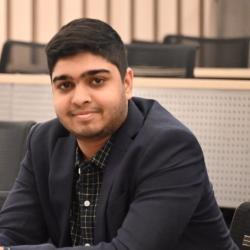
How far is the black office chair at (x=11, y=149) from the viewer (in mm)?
2430

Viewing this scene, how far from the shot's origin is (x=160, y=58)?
3871mm

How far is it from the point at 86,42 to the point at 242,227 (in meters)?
0.73

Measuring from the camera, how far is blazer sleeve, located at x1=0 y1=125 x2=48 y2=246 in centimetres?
170

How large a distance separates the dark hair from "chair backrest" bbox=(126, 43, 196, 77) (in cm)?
221

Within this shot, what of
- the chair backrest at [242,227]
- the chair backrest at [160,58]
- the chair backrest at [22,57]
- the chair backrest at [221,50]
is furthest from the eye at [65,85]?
the chair backrest at [221,50]

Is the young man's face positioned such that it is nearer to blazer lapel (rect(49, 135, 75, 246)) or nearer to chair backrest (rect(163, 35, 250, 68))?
blazer lapel (rect(49, 135, 75, 246))

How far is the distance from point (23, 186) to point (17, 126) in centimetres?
75

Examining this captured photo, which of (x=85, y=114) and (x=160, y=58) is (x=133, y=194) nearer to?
(x=85, y=114)

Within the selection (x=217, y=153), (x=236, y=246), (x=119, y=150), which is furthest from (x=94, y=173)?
(x=217, y=153)

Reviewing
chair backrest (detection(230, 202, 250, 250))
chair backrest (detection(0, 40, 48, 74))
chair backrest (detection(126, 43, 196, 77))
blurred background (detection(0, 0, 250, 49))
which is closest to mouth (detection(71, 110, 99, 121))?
chair backrest (detection(230, 202, 250, 250))

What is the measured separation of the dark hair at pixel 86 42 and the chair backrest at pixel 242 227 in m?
0.58

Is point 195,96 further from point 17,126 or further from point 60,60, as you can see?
point 60,60

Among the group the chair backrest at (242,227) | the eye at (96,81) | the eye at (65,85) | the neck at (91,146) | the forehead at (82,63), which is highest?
the forehead at (82,63)

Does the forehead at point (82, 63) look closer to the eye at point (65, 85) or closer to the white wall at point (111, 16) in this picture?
the eye at point (65, 85)
